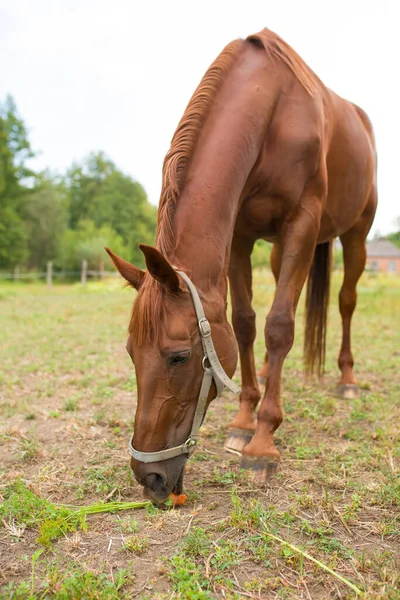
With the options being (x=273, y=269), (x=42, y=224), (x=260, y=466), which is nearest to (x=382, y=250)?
(x=42, y=224)

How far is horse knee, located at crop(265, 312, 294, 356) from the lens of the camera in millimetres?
2564

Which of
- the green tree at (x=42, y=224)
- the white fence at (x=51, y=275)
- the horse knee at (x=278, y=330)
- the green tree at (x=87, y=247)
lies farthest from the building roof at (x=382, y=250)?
the horse knee at (x=278, y=330)

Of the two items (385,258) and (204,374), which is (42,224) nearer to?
(204,374)

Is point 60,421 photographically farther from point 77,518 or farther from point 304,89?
point 304,89

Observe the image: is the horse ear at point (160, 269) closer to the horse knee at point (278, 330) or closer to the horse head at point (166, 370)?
the horse head at point (166, 370)

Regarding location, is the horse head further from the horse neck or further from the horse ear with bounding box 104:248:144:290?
the horse neck

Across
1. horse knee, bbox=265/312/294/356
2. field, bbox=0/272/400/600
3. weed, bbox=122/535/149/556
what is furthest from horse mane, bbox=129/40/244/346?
horse knee, bbox=265/312/294/356

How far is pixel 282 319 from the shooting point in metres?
2.56

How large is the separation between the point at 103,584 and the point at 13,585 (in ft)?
0.95

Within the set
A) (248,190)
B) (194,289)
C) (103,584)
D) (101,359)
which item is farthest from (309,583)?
(101,359)

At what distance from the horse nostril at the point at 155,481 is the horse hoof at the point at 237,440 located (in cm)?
89

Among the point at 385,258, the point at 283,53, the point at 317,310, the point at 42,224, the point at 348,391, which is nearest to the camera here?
the point at 283,53

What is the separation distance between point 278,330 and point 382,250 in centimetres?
6262

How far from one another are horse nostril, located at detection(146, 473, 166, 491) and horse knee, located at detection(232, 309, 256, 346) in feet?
4.66
